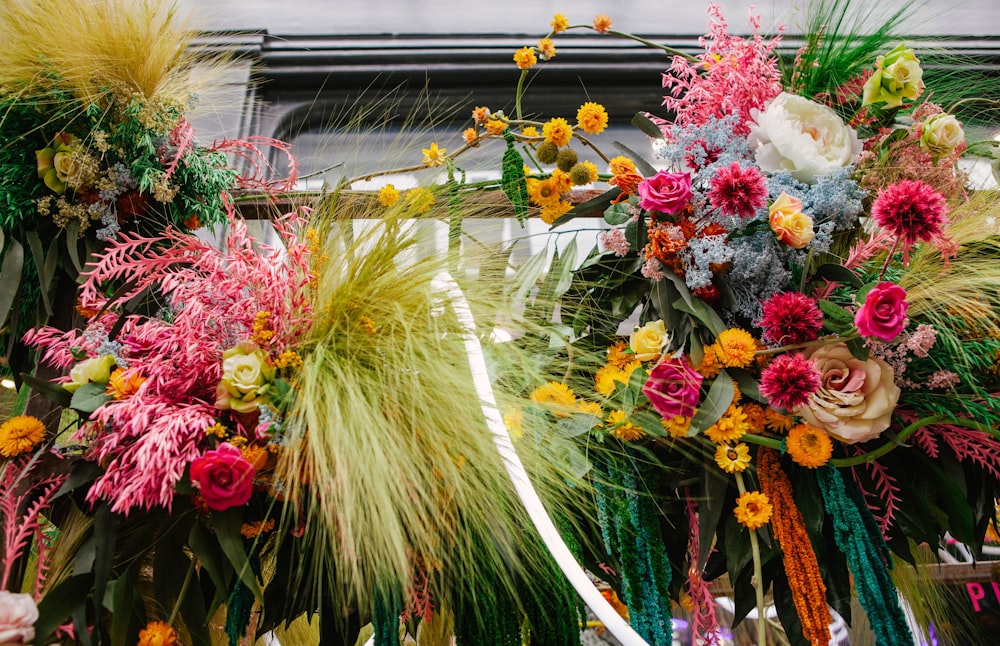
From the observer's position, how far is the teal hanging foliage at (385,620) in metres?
0.71

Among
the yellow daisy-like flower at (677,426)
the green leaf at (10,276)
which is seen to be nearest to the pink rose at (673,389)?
the yellow daisy-like flower at (677,426)

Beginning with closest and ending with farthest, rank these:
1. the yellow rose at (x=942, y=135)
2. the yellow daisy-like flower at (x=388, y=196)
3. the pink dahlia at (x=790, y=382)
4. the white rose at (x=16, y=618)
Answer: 1. the white rose at (x=16, y=618)
2. the pink dahlia at (x=790, y=382)
3. the yellow rose at (x=942, y=135)
4. the yellow daisy-like flower at (x=388, y=196)

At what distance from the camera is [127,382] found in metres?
0.72

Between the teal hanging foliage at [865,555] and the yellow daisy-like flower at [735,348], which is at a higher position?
the yellow daisy-like flower at [735,348]

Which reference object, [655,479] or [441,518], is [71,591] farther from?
[655,479]

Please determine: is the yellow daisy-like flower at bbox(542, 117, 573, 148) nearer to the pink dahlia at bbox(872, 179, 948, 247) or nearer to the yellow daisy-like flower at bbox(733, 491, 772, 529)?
the pink dahlia at bbox(872, 179, 948, 247)

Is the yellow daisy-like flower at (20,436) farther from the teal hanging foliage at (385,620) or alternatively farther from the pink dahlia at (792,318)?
the pink dahlia at (792,318)

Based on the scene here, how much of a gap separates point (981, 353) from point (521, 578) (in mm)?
556

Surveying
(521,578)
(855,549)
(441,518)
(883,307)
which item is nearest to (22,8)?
(441,518)

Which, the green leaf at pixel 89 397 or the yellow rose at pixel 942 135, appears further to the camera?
the yellow rose at pixel 942 135

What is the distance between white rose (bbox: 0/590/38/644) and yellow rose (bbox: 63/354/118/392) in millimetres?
205

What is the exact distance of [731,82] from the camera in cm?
95

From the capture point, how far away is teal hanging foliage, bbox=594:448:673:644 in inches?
29.5

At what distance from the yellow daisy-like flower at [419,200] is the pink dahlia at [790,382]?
436 millimetres
